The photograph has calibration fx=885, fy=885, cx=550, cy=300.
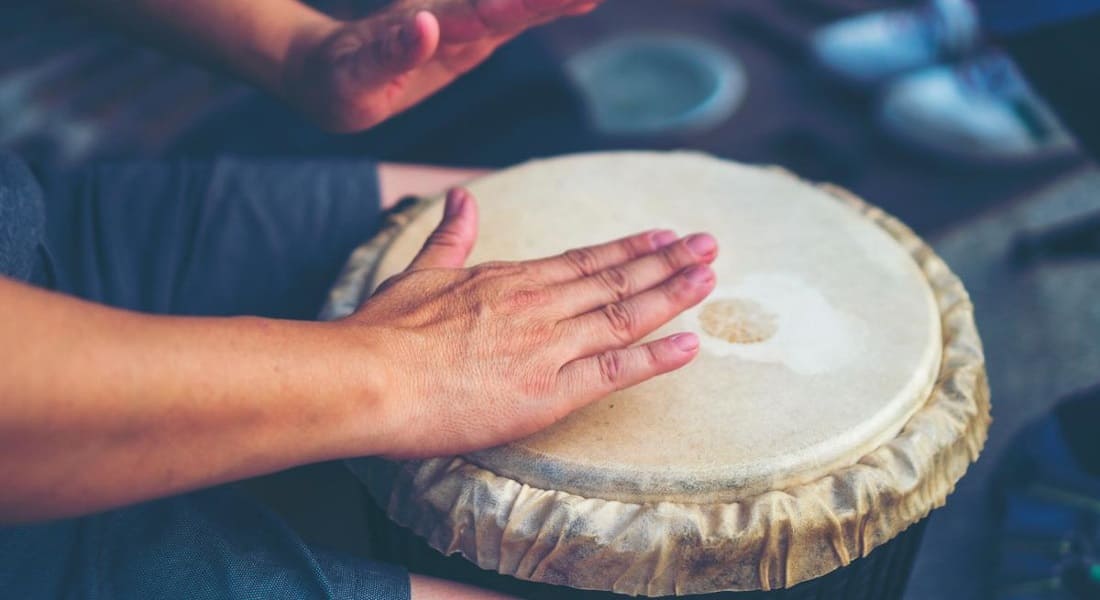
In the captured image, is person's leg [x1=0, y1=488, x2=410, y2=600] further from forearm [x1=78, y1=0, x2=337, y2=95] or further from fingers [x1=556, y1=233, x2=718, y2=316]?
forearm [x1=78, y1=0, x2=337, y2=95]

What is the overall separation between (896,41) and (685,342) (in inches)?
75.6

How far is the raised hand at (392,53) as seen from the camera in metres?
1.02

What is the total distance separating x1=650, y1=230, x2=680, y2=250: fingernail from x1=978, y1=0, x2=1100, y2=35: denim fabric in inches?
34.3

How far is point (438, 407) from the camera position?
0.75 meters

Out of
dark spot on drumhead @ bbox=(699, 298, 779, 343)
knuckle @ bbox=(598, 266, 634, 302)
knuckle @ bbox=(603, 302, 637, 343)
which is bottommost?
dark spot on drumhead @ bbox=(699, 298, 779, 343)

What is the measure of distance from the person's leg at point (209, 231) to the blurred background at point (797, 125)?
0.84 m

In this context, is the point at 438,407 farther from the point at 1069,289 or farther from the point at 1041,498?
the point at 1069,289

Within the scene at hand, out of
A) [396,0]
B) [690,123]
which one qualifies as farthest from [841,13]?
[396,0]

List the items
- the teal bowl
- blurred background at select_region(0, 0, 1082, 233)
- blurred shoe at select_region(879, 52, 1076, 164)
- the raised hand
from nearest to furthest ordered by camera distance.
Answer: the raised hand, blurred background at select_region(0, 0, 1082, 233), blurred shoe at select_region(879, 52, 1076, 164), the teal bowl

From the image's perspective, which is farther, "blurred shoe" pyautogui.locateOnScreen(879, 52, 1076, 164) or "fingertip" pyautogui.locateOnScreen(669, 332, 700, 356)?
"blurred shoe" pyautogui.locateOnScreen(879, 52, 1076, 164)

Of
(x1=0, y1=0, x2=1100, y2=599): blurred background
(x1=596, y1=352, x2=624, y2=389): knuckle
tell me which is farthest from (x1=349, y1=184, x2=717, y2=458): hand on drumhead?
(x1=0, y1=0, x2=1100, y2=599): blurred background

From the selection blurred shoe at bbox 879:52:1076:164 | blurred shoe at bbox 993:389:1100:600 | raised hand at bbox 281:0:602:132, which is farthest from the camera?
blurred shoe at bbox 879:52:1076:164

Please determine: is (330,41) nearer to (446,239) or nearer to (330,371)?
(446,239)

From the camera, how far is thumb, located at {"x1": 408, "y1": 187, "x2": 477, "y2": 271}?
35.9 inches
